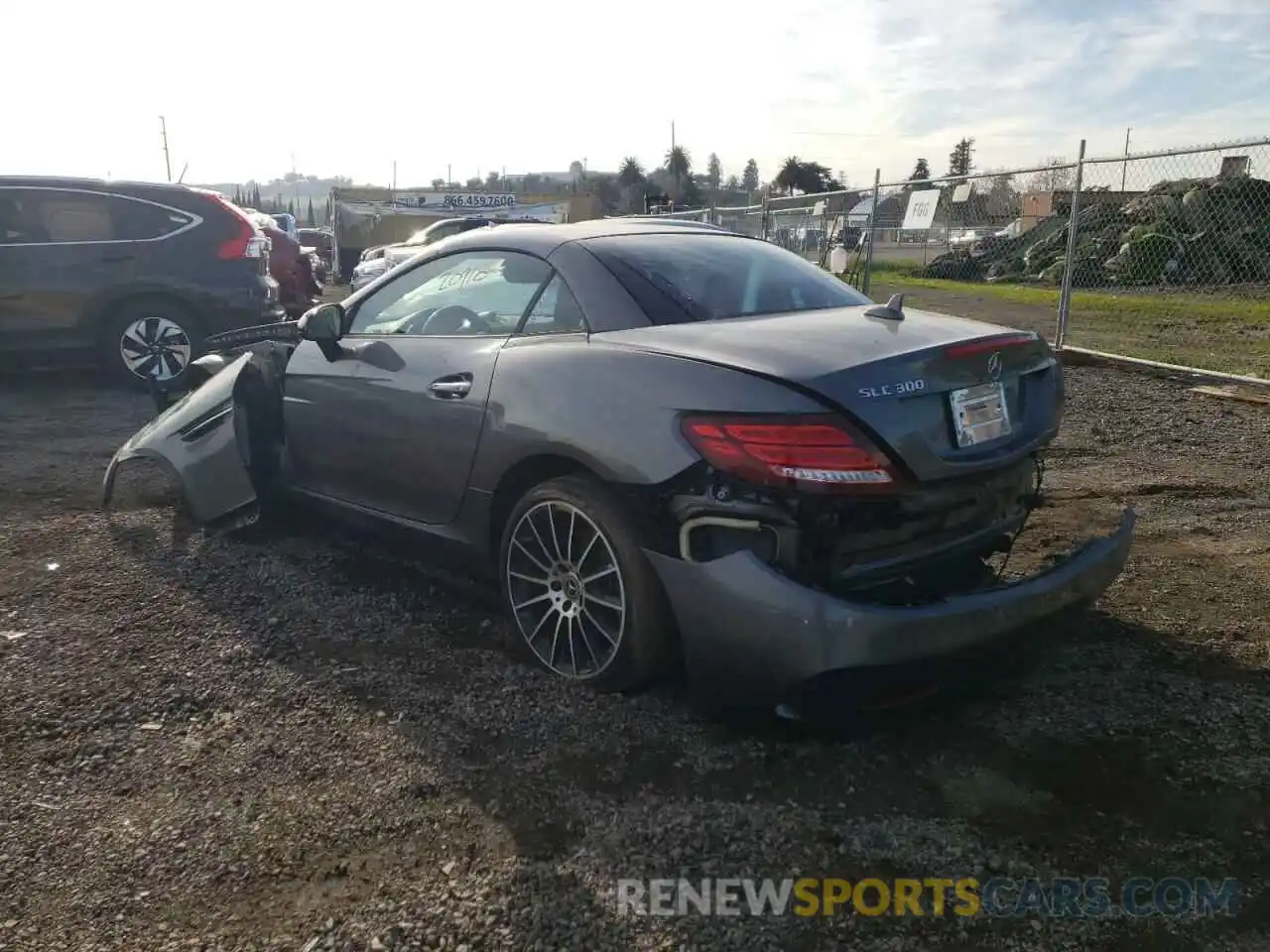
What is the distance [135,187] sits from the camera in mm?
8539

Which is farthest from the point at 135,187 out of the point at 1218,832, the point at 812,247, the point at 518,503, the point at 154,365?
the point at 812,247

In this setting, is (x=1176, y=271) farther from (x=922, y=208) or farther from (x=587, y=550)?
(x=587, y=550)

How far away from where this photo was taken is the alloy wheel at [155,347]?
339 inches

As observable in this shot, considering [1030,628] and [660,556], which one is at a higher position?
[660,556]

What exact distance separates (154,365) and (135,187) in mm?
1477

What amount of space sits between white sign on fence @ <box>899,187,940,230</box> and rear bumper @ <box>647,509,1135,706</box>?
12248mm

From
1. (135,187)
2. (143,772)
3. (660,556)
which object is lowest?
(143,772)

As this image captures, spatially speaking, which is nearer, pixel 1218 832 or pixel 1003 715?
pixel 1218 832

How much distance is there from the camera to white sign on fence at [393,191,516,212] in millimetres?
29875

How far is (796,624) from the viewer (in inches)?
103

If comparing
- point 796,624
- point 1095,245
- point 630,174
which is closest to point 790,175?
point 630,174

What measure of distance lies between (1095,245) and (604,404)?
1849 cm

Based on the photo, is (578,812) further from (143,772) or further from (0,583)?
(0,583)

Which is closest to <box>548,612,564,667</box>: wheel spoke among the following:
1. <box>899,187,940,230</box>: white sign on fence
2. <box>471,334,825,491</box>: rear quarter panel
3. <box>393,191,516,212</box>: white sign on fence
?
<box>471,334,825,491</box>: rear quarter panel
